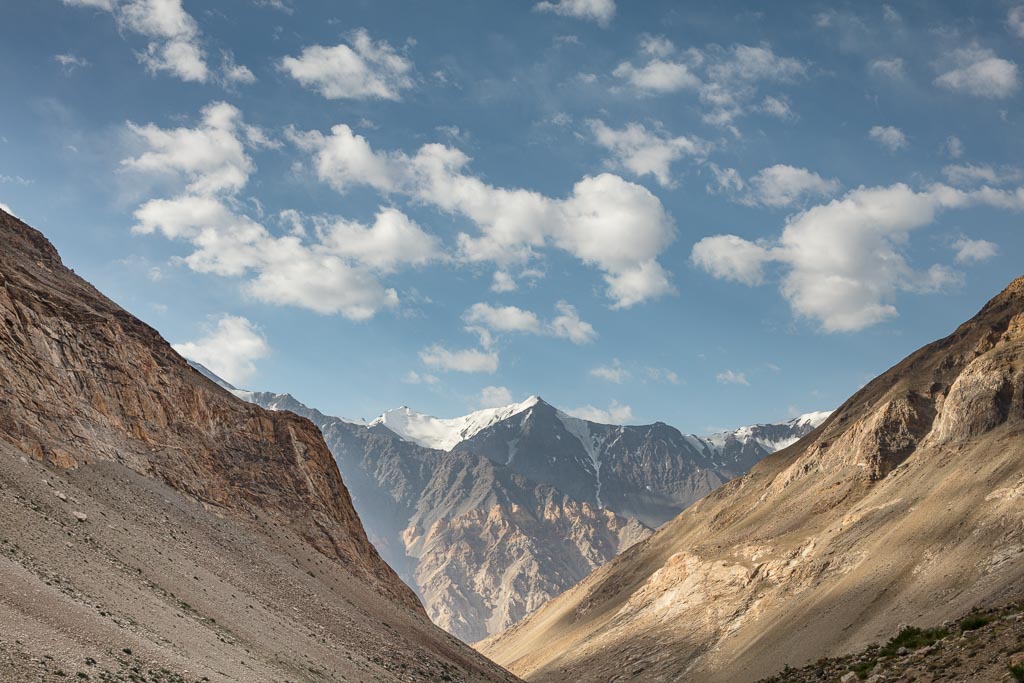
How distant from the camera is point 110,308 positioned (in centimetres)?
7356

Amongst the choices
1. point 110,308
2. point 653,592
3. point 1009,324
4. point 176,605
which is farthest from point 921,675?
point 653,592

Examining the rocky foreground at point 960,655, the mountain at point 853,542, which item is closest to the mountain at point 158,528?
the rocky foreground at point 960,655

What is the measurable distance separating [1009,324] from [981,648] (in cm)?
7894

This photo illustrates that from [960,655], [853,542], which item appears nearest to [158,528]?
[960,655]

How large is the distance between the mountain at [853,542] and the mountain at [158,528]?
80.3 feet

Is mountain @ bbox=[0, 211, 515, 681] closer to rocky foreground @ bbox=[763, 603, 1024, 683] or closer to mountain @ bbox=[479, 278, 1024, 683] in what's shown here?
rocky foreground @ bbox=[763, 603, 1024, 683]

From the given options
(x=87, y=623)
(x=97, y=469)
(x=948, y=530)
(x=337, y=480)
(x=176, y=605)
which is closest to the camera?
(x=87, y=623)

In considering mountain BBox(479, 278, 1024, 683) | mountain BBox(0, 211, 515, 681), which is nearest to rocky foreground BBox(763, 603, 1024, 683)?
mountain BBox(479, 278, 1024, 683)

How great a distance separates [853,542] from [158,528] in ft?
188

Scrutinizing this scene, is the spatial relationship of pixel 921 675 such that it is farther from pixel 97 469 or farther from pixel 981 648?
pixel 97 469

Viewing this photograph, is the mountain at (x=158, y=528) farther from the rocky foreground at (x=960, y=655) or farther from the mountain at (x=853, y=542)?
the mountain at (x=853, y=542)

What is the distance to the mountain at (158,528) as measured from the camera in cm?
2970

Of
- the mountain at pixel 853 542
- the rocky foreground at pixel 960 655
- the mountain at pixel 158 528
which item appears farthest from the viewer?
the mountain at pixel 853 542

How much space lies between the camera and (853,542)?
72562 mm
